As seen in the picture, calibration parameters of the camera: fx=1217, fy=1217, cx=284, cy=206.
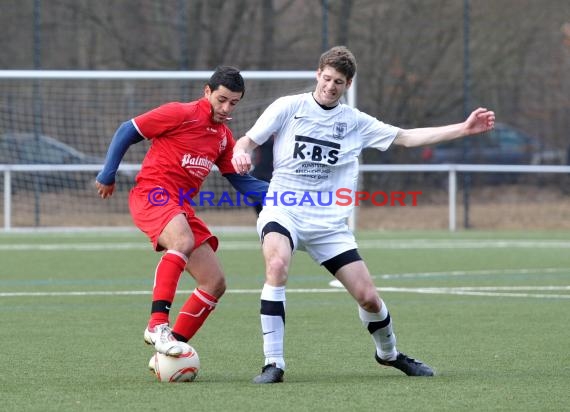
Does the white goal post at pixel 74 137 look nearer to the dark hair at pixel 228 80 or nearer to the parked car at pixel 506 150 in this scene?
the parked car at pixel 506 150

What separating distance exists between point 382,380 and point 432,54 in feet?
51.2

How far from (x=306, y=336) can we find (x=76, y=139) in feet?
38.9

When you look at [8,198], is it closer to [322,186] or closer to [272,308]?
[322,186]

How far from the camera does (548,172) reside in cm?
2042

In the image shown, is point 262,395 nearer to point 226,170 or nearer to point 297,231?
point 297,231

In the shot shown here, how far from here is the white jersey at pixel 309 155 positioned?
6355 millimetres

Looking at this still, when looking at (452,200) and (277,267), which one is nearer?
(277,267)

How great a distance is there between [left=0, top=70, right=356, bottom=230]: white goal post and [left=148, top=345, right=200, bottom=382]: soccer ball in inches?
472

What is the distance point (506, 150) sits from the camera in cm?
2119

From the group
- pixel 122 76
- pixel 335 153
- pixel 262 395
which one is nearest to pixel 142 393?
pixel 262 395

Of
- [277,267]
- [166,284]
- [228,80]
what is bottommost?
[166,284]

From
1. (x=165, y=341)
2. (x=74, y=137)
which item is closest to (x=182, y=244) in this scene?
(x=165, y=341)

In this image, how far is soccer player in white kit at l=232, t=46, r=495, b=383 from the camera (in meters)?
6.20

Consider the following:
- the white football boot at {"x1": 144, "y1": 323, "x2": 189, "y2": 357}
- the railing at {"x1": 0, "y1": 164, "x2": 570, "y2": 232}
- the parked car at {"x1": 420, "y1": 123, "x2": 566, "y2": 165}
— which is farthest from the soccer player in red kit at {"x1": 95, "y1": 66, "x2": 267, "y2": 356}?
the parked car at {"x1": 420, "y1": 123, "x2": 566, "y2": 165}
